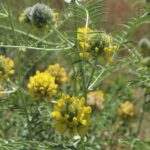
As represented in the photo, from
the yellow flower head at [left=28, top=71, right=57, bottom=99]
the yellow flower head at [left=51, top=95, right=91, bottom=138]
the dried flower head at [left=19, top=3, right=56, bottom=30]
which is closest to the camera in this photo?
the yellow flower head at [left=51, top=95, right=91, bottom=138]

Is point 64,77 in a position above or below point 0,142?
above

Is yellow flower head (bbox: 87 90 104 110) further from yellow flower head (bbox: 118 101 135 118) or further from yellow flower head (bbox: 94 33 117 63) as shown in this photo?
yellow flower head (bbox: 94 33 117 63)

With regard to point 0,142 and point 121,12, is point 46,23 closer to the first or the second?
point 0,142

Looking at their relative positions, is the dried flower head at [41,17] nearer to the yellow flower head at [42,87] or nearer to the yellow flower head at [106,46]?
the yellow flower head at [106,46]

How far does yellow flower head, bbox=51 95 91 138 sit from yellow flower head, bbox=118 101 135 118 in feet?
4.07

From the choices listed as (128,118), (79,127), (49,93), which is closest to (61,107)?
(79,127)

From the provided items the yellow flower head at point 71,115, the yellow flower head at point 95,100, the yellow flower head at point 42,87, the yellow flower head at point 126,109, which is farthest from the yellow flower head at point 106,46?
the yellow flower head at point 126,109

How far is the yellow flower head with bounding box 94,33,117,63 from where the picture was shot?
1.39 meters

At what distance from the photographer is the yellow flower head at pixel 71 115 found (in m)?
1.33

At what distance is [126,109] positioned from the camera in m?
2.60

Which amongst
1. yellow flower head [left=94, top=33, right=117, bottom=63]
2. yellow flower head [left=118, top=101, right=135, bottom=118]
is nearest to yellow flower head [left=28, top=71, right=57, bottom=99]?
yellow flower head [left=94, top=33, right=117, bottom=63]

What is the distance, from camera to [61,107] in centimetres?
133

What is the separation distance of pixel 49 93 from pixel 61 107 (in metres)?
0.52

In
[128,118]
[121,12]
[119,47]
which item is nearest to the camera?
[119,47]
